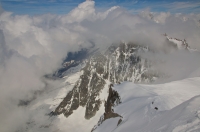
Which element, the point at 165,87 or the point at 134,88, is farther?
the point at 134,88

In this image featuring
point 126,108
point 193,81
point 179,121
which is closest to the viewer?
point 179,121

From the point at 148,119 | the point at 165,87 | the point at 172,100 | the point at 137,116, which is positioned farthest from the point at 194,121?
the point at 165,87

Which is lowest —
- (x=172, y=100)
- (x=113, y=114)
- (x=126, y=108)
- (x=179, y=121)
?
(x=113, y=114)

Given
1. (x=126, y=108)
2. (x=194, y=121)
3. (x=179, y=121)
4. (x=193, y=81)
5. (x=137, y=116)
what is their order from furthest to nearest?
(x=193, y=81)
(x=126, y=108)
(x=137, y=116)
(x=179, y=121)
(x=194, y=121)

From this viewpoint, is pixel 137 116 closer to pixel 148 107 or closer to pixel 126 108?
pixel 148 107

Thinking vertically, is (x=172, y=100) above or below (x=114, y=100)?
above

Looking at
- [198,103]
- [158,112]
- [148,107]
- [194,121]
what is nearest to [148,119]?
[158,112]
